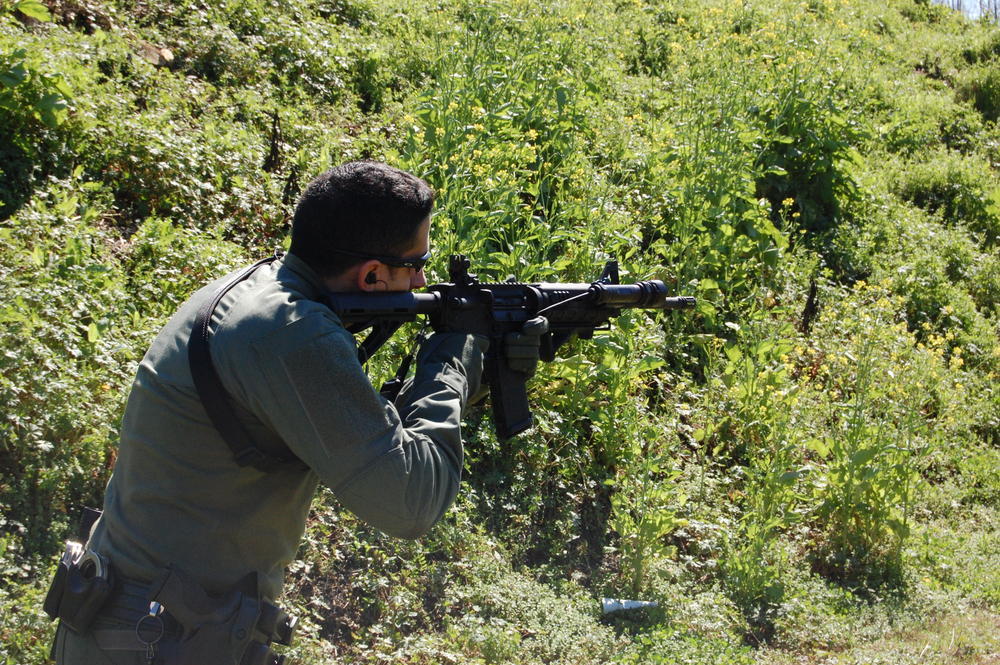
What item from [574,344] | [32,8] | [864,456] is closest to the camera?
[864,456]

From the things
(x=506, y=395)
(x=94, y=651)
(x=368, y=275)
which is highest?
(x=368, y=275)

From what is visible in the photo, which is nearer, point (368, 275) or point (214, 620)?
point (214, 620)

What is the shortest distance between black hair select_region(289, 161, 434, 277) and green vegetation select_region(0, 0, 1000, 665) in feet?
6.65

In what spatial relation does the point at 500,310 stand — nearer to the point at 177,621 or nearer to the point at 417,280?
the point at 417,280

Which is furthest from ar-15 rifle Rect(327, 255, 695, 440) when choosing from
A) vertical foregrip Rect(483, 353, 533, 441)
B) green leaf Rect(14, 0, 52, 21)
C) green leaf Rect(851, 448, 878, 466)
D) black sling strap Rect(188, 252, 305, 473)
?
green leaf Rect(14, 0, 52, 21)

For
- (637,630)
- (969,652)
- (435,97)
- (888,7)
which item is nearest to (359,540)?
(637,630)

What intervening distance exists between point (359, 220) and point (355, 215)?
15 millimetres

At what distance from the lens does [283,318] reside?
6.49 feet

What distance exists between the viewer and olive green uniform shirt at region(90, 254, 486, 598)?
6.44 ft

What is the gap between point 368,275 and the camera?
2307mm

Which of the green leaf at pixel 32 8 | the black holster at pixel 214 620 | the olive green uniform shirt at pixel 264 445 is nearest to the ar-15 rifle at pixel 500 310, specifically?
the olive green uniform shirt at pixel 264 445

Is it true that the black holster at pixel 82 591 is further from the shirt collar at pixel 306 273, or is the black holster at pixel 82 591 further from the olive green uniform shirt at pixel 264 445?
the shirt collar at pixel 306 273

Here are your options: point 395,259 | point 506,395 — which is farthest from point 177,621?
point 506,395

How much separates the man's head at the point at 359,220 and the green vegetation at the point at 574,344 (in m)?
2.01
